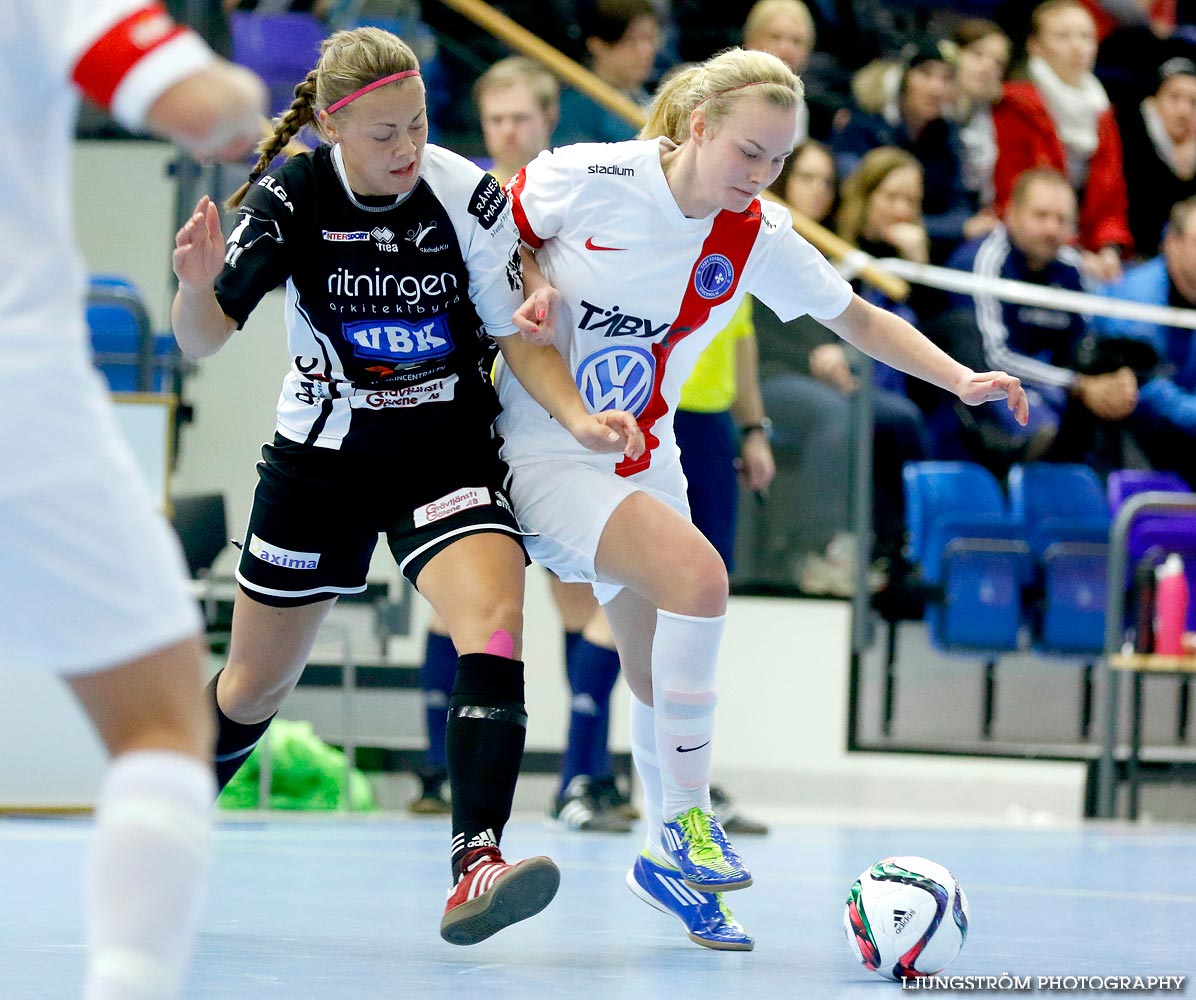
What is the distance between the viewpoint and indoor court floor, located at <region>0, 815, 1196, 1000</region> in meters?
2.85

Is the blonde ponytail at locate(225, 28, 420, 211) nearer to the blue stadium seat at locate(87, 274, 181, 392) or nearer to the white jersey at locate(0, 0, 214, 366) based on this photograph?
the white jersey at locate(0, 0, 214, 366)

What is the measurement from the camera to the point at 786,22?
305 inches

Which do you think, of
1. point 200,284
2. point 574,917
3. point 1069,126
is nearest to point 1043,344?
point 1069,126

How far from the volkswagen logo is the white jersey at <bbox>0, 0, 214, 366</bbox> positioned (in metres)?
1.78

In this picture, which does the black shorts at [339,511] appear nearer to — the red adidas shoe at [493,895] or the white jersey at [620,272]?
the white jersey at [620,272]

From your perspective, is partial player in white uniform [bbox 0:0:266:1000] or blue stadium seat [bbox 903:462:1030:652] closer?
partial player in white uniform [bbox 0:0:266:1000]

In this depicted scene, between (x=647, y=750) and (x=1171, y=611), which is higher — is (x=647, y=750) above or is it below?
above

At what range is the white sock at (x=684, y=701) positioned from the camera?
129 inches

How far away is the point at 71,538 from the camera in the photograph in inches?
64.8

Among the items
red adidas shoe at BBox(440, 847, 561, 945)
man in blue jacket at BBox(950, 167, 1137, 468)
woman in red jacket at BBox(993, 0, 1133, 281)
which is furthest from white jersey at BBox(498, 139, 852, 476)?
woman in red jacket at BBox(993, 0, 1133, 281)

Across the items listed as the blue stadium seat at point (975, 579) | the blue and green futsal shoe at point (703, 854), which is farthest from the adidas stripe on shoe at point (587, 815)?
the blue and green futsal shoe at point (703, 854)

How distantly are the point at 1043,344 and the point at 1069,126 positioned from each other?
7.72 ft

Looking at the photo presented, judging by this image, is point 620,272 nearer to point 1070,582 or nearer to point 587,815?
point 587,815

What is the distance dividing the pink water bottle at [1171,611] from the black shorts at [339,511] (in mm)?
4154
